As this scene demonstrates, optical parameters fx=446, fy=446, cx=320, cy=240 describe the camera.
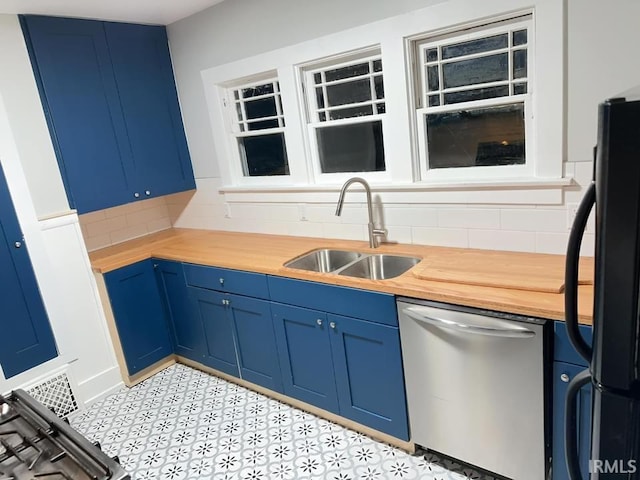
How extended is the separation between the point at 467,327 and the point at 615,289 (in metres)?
0.97

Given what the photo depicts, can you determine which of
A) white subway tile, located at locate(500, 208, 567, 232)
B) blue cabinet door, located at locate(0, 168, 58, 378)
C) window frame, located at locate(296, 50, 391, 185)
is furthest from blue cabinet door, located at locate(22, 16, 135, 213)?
white subway tile, located at locate(500, 208, 567, 232)

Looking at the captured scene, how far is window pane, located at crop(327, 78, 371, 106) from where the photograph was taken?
2562 millimetres

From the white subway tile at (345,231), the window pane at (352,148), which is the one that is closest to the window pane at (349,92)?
the window pane at (352,148)

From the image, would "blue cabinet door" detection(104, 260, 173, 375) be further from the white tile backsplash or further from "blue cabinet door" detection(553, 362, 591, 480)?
"blue cabinet door" detection(553, 362, 591, 480)

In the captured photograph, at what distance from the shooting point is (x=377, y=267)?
8.25 ft

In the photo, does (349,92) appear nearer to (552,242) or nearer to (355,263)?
(355,263)

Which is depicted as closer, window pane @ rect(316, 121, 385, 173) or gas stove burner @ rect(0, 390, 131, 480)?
gas stove burner @ rect(0, 390, 131, 480)

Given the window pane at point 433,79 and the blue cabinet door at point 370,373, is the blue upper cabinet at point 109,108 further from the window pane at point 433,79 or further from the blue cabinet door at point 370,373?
the window pane at point 433,79

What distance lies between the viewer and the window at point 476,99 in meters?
2.05

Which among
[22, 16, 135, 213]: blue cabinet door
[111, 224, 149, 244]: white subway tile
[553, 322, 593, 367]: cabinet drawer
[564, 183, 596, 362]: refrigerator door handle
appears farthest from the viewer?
[111, 224, 149, 244]: white subway tile

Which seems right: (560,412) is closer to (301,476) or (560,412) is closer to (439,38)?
(301,476)

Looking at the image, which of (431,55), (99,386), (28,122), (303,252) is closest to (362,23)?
(431,55)

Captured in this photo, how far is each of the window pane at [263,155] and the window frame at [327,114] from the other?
295 mm

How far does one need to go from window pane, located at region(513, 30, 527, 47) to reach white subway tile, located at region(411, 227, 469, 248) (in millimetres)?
905
